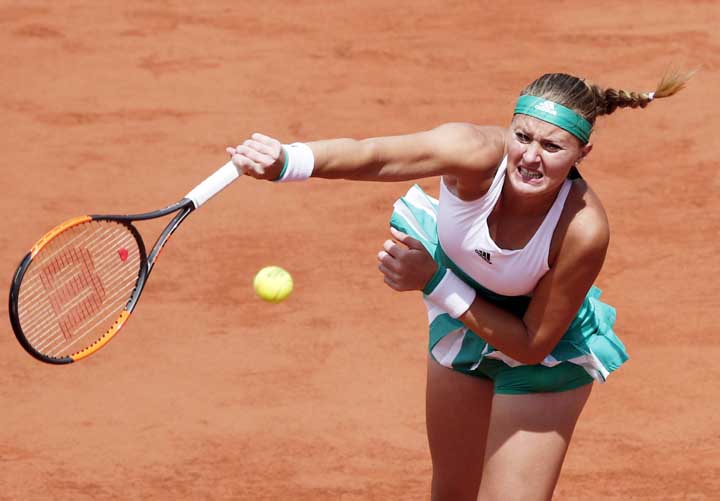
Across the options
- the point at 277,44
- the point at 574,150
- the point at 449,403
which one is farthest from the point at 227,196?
the point at 574,150

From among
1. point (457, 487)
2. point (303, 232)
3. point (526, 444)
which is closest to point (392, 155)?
point (526, 444)

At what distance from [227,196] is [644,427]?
9.46 ft

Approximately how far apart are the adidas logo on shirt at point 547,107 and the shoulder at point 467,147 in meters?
0.15

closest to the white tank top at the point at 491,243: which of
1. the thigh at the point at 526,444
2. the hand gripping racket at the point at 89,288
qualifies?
the thigh at the point at 526,444

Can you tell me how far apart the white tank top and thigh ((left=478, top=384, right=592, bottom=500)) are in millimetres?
369

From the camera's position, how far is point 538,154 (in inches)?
141

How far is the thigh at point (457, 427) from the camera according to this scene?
4191mm

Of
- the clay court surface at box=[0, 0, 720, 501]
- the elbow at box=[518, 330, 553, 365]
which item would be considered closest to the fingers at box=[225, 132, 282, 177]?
the elbow at box=[518, 330, 553, 365]

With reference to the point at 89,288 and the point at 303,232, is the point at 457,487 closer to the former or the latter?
the point at 89,288

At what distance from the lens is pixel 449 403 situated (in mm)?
4207

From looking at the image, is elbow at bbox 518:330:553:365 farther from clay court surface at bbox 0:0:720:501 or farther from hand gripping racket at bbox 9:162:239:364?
clay court surface at bbox 0:0:720:501

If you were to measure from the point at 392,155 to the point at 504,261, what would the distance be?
0.60 m

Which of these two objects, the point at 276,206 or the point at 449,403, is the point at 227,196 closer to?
the point at 276,206

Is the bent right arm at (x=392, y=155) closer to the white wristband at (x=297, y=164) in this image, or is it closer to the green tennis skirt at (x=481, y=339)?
the white wristband at (x=297, y=164)
